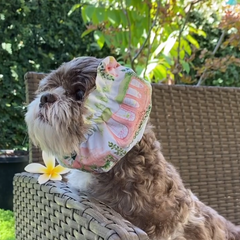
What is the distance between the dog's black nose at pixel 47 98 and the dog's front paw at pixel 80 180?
0.29 meters

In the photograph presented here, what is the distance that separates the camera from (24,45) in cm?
418

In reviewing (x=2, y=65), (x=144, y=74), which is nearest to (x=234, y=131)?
(x=144, y=74)

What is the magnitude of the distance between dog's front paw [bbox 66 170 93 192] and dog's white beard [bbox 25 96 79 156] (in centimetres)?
16

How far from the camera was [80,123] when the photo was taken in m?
1.09

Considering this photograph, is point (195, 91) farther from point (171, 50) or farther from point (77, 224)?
point (77, 224)

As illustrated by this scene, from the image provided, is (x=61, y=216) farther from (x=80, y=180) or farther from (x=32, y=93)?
(x=32, y=93)

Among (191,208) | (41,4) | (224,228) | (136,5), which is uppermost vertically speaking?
(41,4)

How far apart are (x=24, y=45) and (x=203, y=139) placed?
109 inches

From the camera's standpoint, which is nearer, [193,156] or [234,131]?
[193,156]

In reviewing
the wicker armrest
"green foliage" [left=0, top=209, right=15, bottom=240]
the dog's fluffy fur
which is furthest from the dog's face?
"green foliage" [left=0, top=209, right=15, bottom=240]

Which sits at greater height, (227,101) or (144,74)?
(144,74)

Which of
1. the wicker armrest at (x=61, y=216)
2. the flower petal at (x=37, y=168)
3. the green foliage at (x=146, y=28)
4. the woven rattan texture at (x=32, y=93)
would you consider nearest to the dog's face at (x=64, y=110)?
the wicker armrest at (x=61, y=216)

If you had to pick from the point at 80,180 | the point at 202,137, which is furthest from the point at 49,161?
the point at 202,137

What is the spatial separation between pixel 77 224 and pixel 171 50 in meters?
1.82
